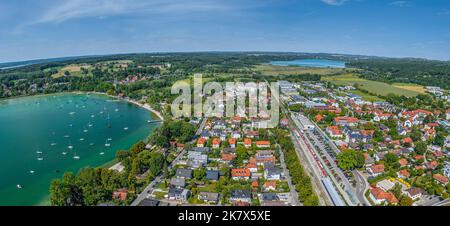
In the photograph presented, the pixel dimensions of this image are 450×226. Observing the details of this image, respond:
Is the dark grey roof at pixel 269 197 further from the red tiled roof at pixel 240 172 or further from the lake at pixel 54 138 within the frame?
the lake at pixel 54 138

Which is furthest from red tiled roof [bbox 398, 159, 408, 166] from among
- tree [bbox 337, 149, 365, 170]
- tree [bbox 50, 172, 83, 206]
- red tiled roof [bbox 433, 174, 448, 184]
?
tree [bbox 50, 172, 83, 206]

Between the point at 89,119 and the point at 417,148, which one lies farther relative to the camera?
the point at 89,119

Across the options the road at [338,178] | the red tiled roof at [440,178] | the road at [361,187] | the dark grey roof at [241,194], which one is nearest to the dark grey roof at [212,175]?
the dark grey roof at [241,194]

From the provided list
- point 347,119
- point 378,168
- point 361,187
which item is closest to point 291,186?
point 361,187

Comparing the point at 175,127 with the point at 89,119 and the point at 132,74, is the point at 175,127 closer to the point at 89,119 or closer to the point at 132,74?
the point at 89,119

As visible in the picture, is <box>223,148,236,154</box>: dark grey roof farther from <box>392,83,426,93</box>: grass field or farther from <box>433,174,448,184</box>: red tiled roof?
<box>392,83,426,93</box>: grass field

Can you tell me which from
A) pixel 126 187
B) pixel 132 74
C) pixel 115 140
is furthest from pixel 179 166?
pixel 132 74
